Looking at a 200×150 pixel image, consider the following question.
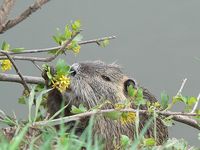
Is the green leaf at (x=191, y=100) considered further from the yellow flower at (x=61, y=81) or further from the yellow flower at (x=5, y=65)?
the yellow flower at (x=5, y=65)

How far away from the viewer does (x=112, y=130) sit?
4441 millimetres

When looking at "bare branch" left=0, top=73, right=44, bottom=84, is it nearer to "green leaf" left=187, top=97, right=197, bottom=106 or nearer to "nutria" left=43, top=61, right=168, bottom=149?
"nutria" left=43, top=61, right=168, bottom=149

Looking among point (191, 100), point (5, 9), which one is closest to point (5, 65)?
point (5, 9)

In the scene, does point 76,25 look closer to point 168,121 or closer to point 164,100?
point 164,100

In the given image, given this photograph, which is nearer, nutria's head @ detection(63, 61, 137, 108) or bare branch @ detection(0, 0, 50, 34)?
bare branch @ detection(0, 0, 50, 34)

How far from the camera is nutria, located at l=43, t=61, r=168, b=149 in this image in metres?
4.25

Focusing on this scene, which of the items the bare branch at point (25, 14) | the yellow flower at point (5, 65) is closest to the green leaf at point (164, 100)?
the bare branch at point (25, 14)

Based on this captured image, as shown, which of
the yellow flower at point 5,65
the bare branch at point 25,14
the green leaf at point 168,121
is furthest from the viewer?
the yellow flower at point 5,65

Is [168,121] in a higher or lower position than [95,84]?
lower

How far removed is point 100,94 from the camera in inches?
175

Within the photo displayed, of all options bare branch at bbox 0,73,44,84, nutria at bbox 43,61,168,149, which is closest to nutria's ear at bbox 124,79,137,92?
nutria at bbox 43,61,168,149

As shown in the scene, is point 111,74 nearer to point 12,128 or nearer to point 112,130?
point 112,130

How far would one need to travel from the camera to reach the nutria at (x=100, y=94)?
14.0 feet

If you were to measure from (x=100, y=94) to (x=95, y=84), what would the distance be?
0.08 meters
